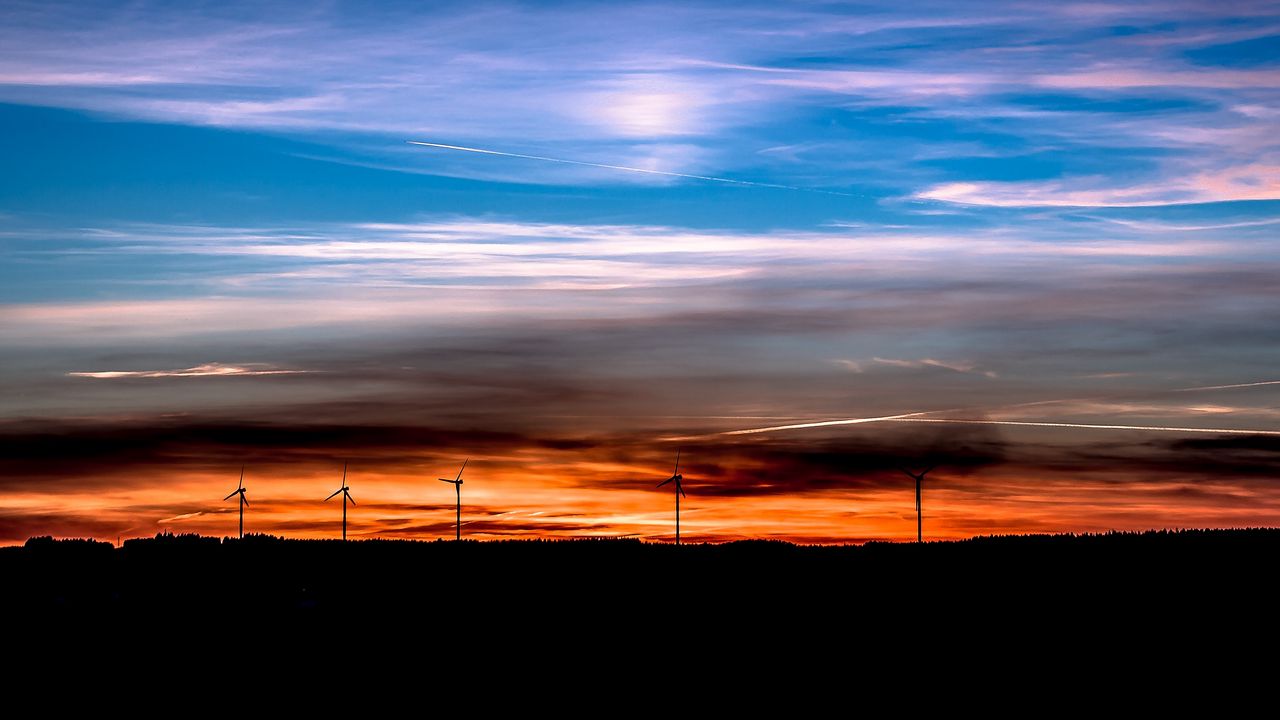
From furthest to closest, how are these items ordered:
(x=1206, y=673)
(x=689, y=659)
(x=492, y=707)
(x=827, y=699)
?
(x=689, y=659) < (x=1206, y=673) < (x=827, y=699) < (x=492, y=707)

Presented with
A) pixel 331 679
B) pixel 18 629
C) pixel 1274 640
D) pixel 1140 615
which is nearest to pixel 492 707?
pixel 331 679

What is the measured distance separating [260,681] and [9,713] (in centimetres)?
2157

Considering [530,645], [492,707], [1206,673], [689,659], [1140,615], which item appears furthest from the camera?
[1140,615]

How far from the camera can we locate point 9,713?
9050 centimetres

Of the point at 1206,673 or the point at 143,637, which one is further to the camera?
the point at 143,637

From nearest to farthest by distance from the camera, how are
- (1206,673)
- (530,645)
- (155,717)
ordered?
1. (155,717)
2. (1206,673)
3. (530,645)

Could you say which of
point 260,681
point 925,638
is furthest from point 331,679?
point 925,638

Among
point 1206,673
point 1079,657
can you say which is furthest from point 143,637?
point 1206,673

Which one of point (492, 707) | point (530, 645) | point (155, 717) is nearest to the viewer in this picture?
point (155, 717)

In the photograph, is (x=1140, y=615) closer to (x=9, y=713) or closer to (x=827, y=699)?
(x=827, y=699)

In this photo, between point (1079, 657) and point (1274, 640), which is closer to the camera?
point (1079, 657)

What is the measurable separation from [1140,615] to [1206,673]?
48.1 metres

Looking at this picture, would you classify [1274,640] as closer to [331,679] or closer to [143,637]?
[331,679]

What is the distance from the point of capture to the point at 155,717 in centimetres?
8975
